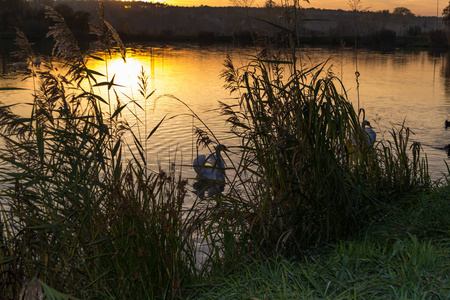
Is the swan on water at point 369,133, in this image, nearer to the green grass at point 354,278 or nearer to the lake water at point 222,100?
the lake water at point 222,100

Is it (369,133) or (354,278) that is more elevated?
(369,133)

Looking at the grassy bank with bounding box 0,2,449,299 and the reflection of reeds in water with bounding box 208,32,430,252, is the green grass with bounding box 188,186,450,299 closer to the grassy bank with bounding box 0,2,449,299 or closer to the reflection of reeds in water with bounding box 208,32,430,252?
the grassy bank with bounding box 0,2,449,299

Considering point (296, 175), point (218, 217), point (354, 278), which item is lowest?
point (354, 278)

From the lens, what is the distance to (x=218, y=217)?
324cm

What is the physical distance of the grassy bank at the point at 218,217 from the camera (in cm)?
260

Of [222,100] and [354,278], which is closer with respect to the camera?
[354,278]

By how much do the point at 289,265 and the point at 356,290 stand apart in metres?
0.63

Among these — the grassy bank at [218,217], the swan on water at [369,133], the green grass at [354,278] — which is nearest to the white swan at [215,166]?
the grassy bank at [218,217]

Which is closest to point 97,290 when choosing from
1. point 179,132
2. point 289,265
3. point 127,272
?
point 127,272

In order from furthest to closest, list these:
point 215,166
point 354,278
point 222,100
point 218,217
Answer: point 222,100, point 215,166, point 218,217, point 354,278

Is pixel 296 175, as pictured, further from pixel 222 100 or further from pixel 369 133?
pixel 222 100

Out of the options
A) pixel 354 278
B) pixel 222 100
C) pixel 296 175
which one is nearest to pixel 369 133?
pixel 296 175

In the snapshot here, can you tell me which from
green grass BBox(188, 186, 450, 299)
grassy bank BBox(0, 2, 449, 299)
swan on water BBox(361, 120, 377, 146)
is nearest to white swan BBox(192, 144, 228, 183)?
grassy bank BBox(0, 2, 449, 299)

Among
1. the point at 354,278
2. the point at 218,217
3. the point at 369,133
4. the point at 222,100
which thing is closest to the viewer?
the point at 354,278
